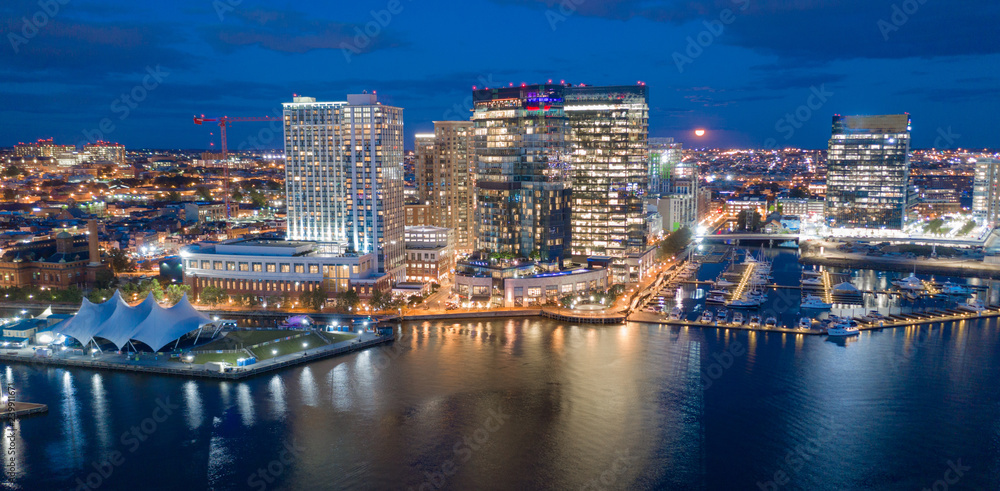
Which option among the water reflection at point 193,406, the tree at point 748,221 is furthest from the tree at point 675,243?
the water reflection at point 193,406

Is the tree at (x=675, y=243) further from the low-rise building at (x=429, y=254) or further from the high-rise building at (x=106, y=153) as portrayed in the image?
the high-rise building at (x=106, y=153)

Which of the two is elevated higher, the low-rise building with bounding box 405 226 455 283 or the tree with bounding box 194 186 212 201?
the tree with bounding box 194 186 212 201

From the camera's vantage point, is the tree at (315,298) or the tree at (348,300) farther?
the tree at (315,298)

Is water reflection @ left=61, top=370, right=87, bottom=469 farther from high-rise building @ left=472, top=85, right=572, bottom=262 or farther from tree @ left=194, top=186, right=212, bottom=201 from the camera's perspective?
tree @ left=194, top=186, right=212, bottom=201

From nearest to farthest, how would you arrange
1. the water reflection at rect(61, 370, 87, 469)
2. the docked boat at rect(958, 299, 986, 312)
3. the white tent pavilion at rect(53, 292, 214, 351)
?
the water reflection at rect(61, 370, 87, 469) < the white tent pavilion at rect(53, 292, 214, 351) < the docked boat at rect(958, 299, 986, 312)

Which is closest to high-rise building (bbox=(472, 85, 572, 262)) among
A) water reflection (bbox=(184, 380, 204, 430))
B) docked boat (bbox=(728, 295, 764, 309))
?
docked boat (bbox=(728, 295, 764, 309))

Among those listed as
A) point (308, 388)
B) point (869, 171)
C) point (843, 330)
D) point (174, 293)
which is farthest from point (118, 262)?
point (869, 171)

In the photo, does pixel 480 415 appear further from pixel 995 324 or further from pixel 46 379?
pixel 995 324
